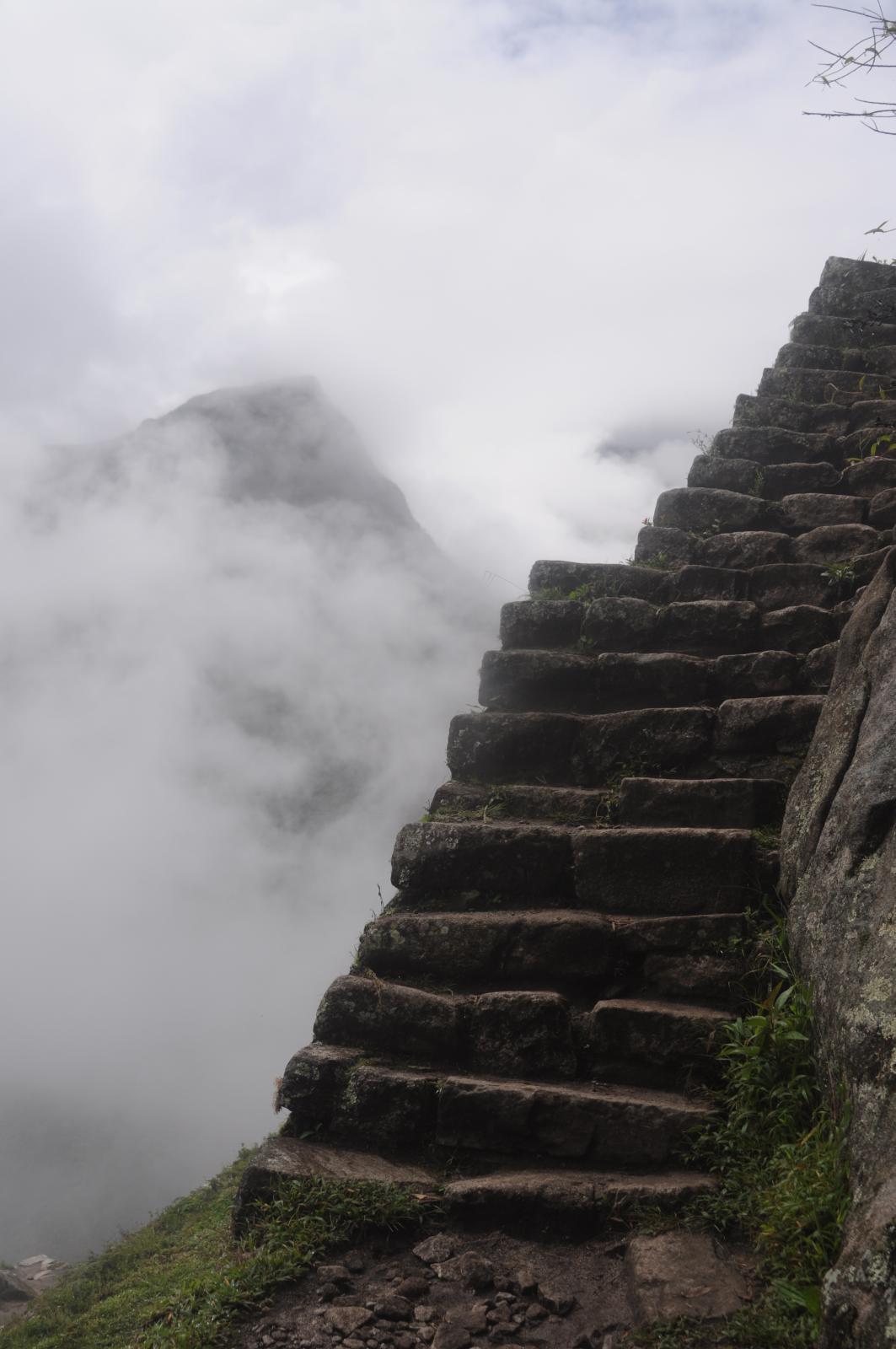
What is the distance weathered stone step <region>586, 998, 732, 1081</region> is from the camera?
10.8ft

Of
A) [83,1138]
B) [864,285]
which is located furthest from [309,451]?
[864,285]

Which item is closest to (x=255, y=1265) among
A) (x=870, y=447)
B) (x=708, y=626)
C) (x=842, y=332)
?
(x=708, y=626)

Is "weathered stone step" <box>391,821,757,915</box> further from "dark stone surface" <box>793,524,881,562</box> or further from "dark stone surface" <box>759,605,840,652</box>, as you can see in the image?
"dark stone surface" <box>793,524,881,562</box>

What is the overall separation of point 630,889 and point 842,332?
5152 mm

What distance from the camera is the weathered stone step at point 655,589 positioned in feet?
16.5

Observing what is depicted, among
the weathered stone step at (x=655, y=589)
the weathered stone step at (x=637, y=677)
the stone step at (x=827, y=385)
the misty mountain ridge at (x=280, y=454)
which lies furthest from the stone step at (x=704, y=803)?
the misty mountain ridge at (x=280, y=454)

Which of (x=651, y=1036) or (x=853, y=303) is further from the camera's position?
(x=853, y=303)

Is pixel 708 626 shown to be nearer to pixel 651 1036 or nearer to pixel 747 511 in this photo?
pixel 747 511

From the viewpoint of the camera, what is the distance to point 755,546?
210 inches

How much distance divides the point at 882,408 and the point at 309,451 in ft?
314

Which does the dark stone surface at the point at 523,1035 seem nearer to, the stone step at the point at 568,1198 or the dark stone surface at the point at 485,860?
the stone step at the point at 568,1198

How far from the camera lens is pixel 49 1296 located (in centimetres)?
611

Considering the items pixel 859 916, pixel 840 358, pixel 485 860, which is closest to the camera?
pixel 859 916

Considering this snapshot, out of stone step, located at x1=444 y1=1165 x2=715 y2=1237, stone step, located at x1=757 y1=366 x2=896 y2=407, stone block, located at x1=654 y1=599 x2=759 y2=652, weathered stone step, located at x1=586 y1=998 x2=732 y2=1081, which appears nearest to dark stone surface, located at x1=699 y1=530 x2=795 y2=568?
stone block, located at x1=654 y1=599 x2=759 y2=652
